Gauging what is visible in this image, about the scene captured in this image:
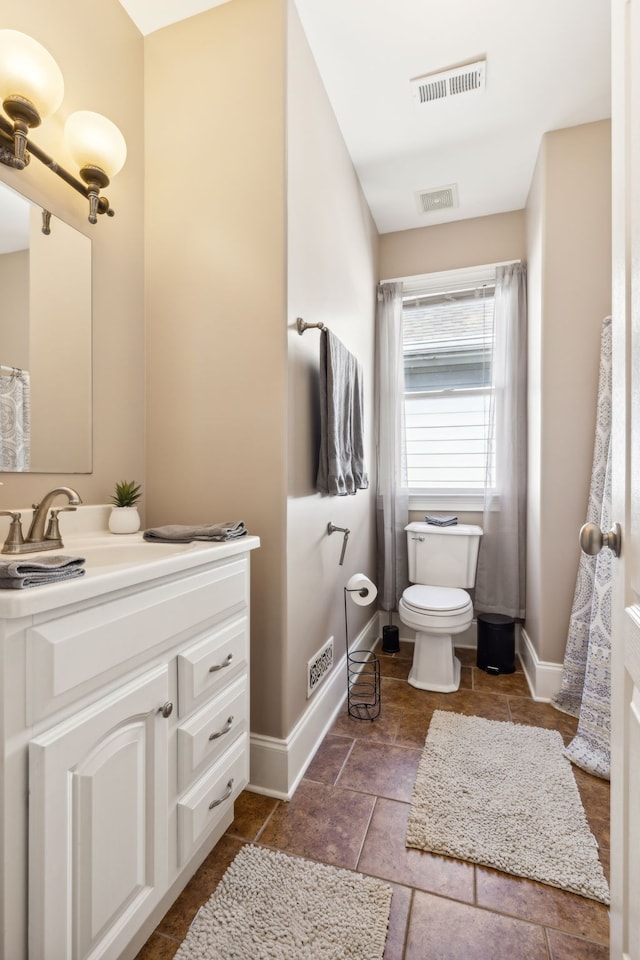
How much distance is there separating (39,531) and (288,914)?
111 centimetres

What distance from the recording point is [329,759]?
179cm

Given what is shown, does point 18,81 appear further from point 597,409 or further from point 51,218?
point 597,409

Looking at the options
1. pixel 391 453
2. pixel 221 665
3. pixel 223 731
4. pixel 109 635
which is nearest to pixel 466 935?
pixel 223 731

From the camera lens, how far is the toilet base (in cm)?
238

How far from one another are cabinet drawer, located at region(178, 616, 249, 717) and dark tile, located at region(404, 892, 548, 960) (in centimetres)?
73

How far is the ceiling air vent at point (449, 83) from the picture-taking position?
1921 mm

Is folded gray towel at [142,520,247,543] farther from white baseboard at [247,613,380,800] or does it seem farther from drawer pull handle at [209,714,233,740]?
white baseboard at [247,613,380,800]

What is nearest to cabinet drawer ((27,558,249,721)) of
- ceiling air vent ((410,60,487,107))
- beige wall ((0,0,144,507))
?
beige wall ((0,0,144,507))

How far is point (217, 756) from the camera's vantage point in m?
1.24

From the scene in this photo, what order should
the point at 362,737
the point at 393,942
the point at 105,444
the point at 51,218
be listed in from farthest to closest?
the point at 362,737 → the point at 105,444 → the point at 51,218 → the point at 393,942

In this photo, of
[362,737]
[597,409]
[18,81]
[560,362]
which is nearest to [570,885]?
[362,737]

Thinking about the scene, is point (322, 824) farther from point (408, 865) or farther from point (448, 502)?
point (448, 502)

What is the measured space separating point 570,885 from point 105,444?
185 cm

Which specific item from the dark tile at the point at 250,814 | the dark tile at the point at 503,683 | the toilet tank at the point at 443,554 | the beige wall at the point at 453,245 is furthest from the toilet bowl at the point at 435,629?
the beige wall at the point at 453,245
